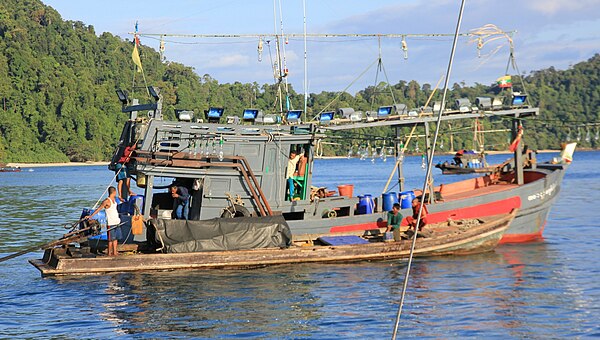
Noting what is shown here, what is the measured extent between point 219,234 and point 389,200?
5.22 m

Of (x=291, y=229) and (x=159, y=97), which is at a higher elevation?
(x=159, y=97)

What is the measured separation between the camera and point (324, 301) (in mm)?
18641

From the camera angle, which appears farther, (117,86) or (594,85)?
(594,85)

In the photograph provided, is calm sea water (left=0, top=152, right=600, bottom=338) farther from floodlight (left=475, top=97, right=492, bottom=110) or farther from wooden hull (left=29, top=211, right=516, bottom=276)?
floodlight (left=475, top=97, right=492, bottom=110)

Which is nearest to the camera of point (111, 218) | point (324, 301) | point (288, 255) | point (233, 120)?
point (324, 301)

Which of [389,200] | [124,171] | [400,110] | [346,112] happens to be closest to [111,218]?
[124,171]

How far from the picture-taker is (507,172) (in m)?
29.1

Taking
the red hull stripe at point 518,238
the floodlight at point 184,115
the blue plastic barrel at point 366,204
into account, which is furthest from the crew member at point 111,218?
the red hull stripe at point 518,238

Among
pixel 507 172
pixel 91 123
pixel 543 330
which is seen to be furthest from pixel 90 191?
pixel 91 123

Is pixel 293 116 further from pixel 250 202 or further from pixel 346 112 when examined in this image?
pixel 250 202

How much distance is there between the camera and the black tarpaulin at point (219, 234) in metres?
21.0

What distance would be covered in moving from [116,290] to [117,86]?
133 meters

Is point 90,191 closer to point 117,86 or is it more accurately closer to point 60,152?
point 60,152

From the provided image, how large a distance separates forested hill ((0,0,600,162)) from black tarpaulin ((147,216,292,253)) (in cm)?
8205
